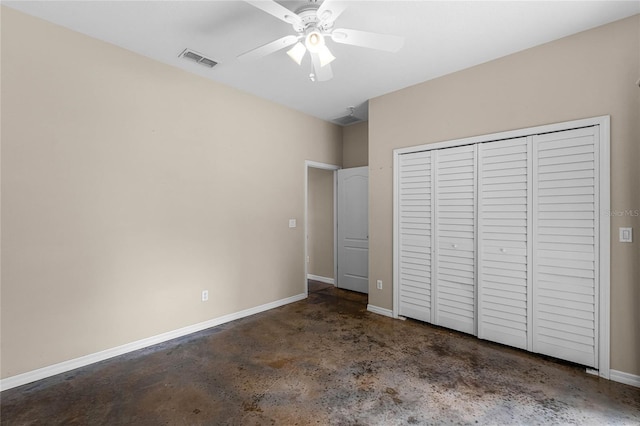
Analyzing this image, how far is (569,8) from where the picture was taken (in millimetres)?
2201

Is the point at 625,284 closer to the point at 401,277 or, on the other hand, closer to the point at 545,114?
the point at 545,114

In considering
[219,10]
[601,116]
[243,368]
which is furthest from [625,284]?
[219,10]

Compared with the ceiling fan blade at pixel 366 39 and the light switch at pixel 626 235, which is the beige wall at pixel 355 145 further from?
the light switch at pixel 626 235

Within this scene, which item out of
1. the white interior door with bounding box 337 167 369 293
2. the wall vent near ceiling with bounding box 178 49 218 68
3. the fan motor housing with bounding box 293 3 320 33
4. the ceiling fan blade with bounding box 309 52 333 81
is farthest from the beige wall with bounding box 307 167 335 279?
the fan motor housing with bounding box 293 3 320 33

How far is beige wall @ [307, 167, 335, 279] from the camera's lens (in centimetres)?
539

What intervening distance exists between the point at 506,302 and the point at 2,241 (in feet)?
14.1

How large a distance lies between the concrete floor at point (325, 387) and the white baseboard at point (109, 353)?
0.07 metres

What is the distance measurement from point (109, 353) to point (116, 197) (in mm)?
1415

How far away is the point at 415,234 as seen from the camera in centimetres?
354

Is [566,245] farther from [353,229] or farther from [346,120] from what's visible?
[346,120]

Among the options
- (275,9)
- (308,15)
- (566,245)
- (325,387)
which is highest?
(308,15)

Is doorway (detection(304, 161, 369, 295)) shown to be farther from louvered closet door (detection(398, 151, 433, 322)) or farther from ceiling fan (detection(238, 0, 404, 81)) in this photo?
ceiling fan (detection(238, 0, 404, 81))

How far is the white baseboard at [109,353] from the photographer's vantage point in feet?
7.37

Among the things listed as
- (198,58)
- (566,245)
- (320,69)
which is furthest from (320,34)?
(566,245)
